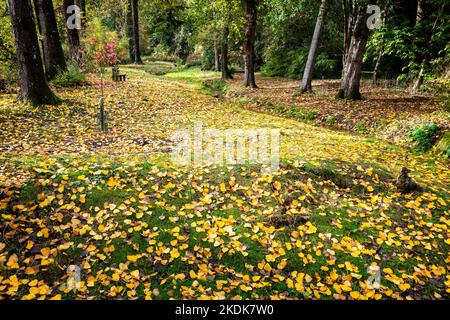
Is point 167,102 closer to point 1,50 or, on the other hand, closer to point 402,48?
point 1,50

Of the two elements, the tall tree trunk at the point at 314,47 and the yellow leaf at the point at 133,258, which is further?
the tall tree trunk at the point at 314,47

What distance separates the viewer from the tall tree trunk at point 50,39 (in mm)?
12289

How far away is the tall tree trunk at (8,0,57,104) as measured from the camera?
8641 mm

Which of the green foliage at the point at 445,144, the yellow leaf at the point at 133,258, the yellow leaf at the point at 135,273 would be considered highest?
the green foliage at the point at 445,144

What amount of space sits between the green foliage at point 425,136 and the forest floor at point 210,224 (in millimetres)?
1422

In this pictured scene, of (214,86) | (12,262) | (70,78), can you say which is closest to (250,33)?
(214,86)

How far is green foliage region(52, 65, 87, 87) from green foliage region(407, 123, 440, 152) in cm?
1368

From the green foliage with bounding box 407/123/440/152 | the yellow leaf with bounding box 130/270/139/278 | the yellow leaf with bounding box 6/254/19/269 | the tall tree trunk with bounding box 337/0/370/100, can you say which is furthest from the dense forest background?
the yellow leaf with bounding box 6/254/19/269

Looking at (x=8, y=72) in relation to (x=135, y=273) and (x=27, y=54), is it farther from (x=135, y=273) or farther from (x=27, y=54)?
(x=135, y=273)

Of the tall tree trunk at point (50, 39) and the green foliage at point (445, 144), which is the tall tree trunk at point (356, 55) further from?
the tall tree trunk at point (50, 39)

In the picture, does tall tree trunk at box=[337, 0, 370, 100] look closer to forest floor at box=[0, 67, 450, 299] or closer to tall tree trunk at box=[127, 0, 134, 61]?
forest floor at box=[0, 67, 450, 299]

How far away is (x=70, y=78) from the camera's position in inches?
530

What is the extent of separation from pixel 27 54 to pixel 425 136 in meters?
12.2

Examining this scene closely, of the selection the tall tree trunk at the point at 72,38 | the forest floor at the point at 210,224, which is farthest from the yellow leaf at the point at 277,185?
the tall tree trunk at the point at 72,38
